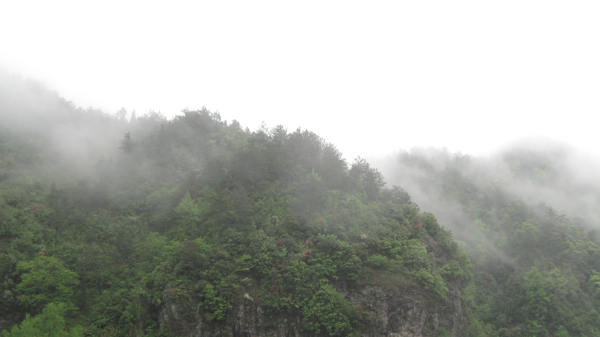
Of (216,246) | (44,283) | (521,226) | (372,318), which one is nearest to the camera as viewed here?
(44,283)

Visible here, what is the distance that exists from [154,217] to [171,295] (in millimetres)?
11599

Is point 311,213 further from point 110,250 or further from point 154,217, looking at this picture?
point 110,250

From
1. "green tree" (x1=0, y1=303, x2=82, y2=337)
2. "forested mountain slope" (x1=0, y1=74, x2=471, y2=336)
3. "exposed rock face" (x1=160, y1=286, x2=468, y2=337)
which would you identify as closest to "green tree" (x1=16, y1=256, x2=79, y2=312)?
"forested mountain slope" (x1=0, y1=74, x2=471, y2=336)

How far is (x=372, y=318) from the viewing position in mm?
25219

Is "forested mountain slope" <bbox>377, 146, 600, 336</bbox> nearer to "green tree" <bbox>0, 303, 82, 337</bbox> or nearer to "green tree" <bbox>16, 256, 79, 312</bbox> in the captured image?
"green tree" <bbox>0, 303, 82, 337</bbox>

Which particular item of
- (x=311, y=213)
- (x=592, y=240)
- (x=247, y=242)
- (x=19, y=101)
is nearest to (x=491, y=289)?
(x=592, y=240)

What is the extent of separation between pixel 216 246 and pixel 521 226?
53.2 meters

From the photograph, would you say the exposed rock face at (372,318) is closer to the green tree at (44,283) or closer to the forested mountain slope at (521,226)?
the green tree at (44,283)

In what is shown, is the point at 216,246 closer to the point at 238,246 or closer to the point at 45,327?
the point at 238,246

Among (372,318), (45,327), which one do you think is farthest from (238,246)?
(45,327)

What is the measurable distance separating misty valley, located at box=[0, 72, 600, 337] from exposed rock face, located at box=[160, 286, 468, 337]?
0.09 meters

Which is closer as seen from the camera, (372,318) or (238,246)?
(372,318)

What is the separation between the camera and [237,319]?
2295cm

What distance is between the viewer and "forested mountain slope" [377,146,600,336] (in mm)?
38375
